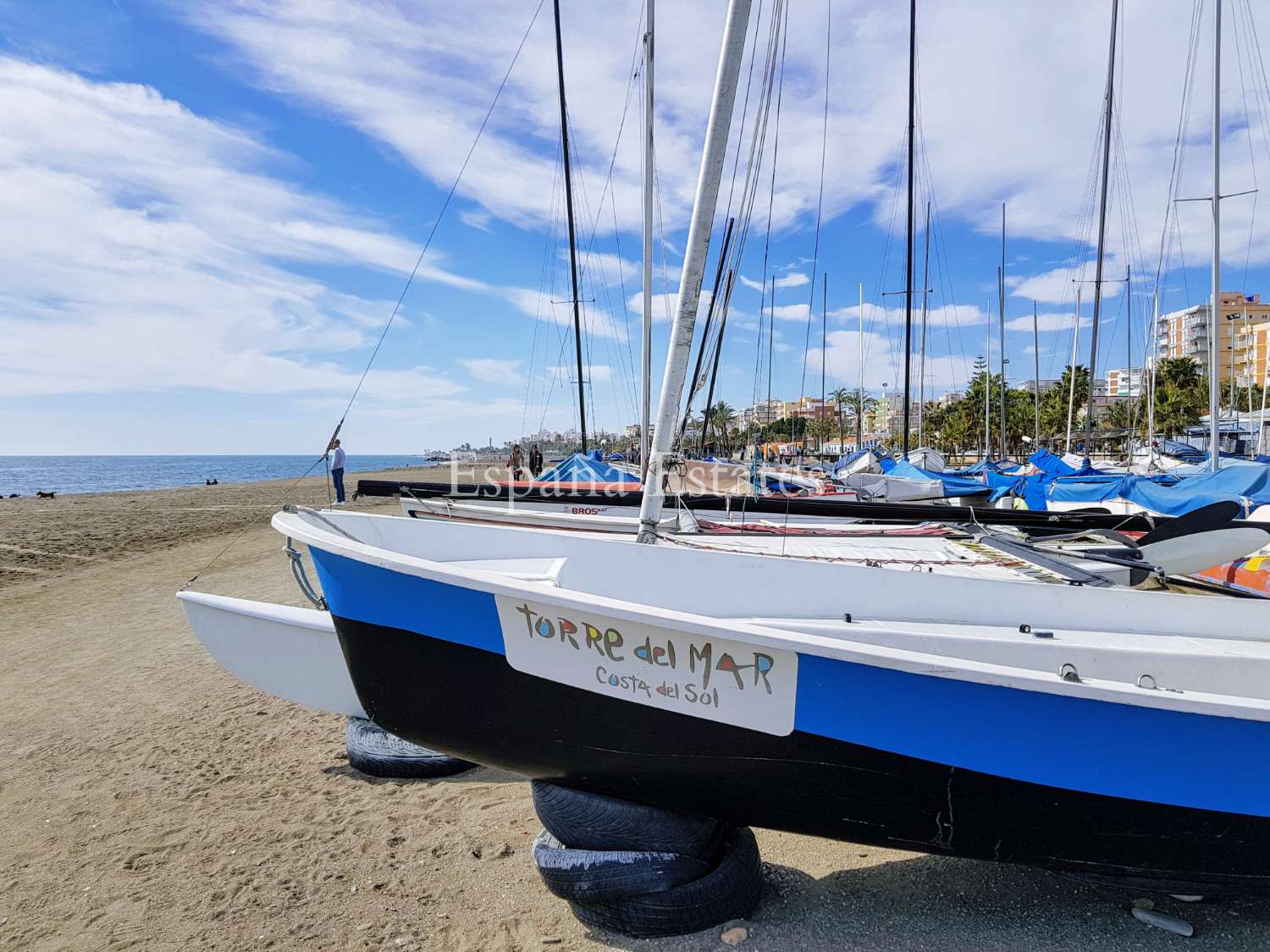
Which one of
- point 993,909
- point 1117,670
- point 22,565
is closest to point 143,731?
point 993,909

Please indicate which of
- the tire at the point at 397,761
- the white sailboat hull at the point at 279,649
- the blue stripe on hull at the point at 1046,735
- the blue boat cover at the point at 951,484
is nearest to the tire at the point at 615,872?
the blue stripe on hull at the point at 1046,735

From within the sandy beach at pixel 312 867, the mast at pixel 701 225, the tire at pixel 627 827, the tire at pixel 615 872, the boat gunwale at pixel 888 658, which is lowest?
the sandy beach at pixel 312 867

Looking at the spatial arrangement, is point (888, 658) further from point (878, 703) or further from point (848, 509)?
point (848, 509)

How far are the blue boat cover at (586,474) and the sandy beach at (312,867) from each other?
573 centimetres

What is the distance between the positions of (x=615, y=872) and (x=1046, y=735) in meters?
1.83

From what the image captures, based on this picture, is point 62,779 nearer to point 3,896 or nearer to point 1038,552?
point 3,896

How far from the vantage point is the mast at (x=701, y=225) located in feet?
11.4

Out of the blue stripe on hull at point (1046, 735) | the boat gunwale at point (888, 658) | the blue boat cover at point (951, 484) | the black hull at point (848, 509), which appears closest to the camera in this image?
the boat gunwale at point (888, 658)

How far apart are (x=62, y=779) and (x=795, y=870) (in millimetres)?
4503

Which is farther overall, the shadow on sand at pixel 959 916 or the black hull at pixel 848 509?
the black hull at pixel 848 509

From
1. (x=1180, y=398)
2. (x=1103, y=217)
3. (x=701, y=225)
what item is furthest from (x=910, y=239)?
(x=1180, y=398)

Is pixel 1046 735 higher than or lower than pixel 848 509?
lower

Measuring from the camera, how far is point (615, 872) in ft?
10.1

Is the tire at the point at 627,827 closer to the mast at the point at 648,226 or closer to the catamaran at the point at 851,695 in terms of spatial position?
the catamaran at the point at 851,695
